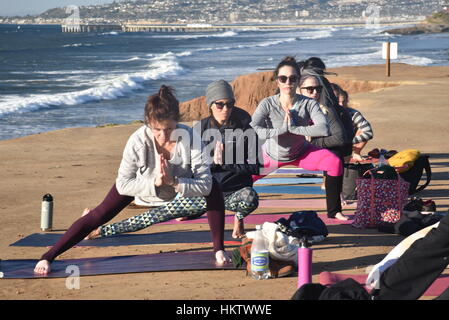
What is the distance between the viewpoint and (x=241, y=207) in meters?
7.43

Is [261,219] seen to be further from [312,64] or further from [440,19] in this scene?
[440,19]

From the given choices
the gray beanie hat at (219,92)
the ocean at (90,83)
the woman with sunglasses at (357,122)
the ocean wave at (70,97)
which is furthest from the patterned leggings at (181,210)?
the ocean wave at (70,97)

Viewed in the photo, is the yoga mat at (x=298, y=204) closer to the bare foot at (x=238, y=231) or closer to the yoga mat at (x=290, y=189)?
the yoga mat at (x=290, y=189)

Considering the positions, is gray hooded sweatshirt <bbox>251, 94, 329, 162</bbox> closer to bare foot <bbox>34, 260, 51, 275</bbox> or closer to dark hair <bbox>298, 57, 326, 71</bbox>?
dark hair <bbox>298, 57, 326, 71</bbox>

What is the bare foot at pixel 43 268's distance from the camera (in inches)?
263

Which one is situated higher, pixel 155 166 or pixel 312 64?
pixel 312 64

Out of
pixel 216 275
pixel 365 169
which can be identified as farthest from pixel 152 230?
pixel 365 169

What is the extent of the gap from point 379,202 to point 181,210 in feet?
6.89

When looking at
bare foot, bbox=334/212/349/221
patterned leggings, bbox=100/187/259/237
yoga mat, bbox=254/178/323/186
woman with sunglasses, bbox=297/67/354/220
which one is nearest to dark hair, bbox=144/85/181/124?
patterned leggings, bbox=100/187/259/237

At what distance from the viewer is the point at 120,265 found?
22.8 ft

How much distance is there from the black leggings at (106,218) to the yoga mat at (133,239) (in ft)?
2.89

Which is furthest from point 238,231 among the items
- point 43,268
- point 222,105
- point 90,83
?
point 90,83

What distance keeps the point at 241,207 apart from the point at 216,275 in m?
0.95

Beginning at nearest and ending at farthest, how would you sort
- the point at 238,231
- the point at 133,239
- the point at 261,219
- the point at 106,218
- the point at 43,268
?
the point at 43,268 < the point at 106,218 < the point at 238,231 < the point at 133,239 < the point at 261,219
